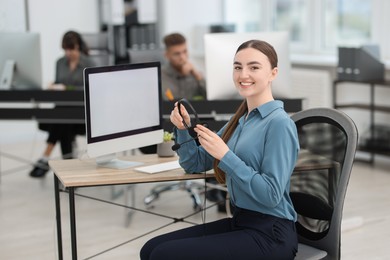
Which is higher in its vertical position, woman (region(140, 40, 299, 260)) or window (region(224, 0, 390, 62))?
window (region(224, 0, 390, 62))

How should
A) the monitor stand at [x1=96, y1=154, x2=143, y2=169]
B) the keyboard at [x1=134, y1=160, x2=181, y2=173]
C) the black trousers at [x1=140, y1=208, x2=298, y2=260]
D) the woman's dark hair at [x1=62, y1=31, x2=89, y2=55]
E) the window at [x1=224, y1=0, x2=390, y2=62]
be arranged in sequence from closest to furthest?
the black trousers at [x1=140, y1=208, x2=298, y2=260], the keyboard at [x1=134, y1=160, x2=181, y2=173], the monitor stand at [x1=96, y1=154, x2=143, y2=169], the woman's dark hair at [x1=62, y1=31, x2=89, y2=55], the window at [x1=224, y1=0, x2=390, y2=62]

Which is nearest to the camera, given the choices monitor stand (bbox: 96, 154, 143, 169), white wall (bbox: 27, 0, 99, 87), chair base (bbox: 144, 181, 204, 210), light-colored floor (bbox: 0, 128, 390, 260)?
monitor stand (bbox: 96, 154, 143, 169)

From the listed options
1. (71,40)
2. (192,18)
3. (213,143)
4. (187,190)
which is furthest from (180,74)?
(192,18)

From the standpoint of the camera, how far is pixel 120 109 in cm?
309

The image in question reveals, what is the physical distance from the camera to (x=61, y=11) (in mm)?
7348

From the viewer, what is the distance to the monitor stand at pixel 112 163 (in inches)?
119

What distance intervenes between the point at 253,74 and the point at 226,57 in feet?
5.21

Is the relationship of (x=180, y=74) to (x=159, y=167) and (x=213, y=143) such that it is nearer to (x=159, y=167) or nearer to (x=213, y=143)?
(x=159, y=167)

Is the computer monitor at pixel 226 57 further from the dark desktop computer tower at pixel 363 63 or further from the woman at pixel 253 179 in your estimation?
the dark desktop computer tower at pixel 363 63

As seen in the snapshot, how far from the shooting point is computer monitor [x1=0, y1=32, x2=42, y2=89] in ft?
16.0

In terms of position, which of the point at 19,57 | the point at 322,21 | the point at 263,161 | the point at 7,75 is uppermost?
the point at 322,21

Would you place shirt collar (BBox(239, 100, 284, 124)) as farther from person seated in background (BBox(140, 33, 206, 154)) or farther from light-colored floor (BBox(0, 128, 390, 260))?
person seated in background (BBox(140, 33, 206, 154))

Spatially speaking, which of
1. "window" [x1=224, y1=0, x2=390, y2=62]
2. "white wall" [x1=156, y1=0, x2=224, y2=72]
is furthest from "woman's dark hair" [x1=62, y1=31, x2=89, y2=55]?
"window" [x1=224, y1=0, x2=390, y2=62]

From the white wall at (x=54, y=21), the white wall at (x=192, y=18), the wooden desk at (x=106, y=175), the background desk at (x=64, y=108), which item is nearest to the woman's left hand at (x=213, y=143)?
the wooden desk at (x=106, y=175)
